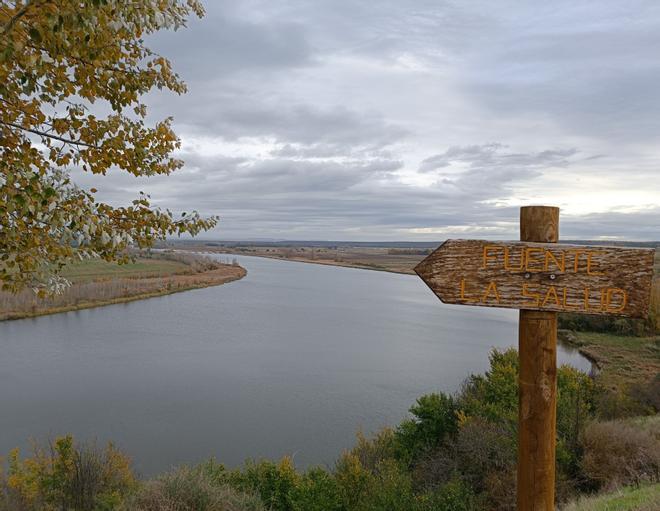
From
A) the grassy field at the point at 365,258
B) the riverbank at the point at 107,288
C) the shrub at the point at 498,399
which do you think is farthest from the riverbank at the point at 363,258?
the shrub at the point at 498,399

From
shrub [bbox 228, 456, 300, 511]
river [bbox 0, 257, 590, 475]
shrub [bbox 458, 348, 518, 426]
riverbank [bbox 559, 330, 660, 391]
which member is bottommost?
riverbank [bbox 559, 330, 660, 391]

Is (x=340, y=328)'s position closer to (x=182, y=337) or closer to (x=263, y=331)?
(x=263, y=331)

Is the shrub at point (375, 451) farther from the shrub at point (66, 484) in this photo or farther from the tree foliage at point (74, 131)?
the tree foliage at point (74, 131)

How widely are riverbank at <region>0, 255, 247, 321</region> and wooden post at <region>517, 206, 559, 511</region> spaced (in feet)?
57.8

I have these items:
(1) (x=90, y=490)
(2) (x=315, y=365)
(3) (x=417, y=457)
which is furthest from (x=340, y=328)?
(1) (x=90, y=490)

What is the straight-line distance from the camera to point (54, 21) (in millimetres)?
1801

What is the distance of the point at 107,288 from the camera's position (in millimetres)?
35969

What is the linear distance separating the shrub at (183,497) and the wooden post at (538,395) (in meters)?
4.50

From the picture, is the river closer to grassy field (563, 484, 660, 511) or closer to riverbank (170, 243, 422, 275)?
grassy field (563, 484, 660, 511)

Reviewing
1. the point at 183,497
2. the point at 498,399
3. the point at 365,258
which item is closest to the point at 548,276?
the point at 183,497

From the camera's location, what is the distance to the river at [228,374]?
1147 centimetres

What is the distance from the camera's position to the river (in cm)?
1147

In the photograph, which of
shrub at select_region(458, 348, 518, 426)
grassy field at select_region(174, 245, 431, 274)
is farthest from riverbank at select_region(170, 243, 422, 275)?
shrub at select_region(458, 348, 518, 426)

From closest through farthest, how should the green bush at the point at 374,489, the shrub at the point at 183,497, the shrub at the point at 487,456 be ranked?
the shrub at the point at 183,497
the green bush at the point at 374,489
the shrub at the point at 487,456
